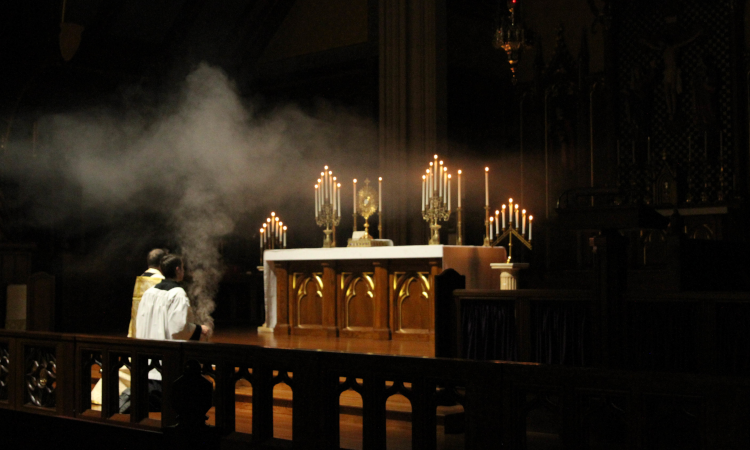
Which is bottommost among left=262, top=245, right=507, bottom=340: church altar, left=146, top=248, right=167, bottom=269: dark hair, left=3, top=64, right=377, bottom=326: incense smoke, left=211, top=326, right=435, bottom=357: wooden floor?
left=211, top=326, right=435, bottom=357: wooden floor

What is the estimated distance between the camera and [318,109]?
11.4m

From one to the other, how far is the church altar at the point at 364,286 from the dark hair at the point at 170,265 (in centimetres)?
275

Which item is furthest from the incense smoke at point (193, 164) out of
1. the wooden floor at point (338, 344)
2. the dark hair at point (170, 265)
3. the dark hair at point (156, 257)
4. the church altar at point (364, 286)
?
the dark hair at point (170, 265)

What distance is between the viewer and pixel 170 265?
482 cm

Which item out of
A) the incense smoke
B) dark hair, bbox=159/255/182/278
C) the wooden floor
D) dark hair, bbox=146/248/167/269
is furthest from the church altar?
dark hair, bbox=159/255/182/278

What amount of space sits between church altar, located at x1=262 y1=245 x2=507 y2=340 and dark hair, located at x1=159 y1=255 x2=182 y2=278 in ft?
9.01

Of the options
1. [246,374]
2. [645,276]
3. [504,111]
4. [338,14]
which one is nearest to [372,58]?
[338,14]

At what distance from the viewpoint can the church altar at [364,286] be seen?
23.8ft

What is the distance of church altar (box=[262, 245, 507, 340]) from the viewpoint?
7.26 meters

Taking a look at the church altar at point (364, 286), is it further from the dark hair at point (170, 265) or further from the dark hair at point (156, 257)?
the dark hair at point (170, 265)

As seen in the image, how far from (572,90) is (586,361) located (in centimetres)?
582

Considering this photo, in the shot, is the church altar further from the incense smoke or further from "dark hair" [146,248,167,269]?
"dark hair" [146,248,167,269]

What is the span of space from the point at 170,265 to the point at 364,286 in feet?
10.1

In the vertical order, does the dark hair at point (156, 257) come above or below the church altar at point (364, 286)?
above
